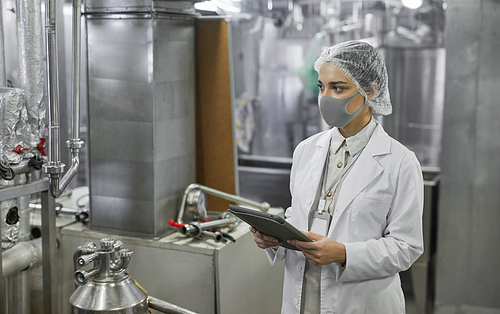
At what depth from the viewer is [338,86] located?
1383 mm

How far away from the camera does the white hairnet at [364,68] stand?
136 cm

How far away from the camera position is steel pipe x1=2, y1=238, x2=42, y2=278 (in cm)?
180

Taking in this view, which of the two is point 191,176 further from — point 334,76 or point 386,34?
point 386,34

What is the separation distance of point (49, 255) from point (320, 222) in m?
1.07

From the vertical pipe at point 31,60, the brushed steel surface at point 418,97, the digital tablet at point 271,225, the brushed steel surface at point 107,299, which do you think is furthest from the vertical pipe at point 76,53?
the brushed steel surface at point 418,97

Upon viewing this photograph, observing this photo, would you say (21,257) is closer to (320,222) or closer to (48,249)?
(48,249)

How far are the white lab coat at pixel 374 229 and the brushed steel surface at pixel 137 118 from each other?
0.78 m

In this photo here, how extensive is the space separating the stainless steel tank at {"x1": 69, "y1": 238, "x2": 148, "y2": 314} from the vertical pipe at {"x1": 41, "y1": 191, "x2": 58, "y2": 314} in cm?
38

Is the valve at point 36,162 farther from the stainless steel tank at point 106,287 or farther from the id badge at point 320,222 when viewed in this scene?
the id badge at point 320,222

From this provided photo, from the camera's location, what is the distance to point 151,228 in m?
2.00

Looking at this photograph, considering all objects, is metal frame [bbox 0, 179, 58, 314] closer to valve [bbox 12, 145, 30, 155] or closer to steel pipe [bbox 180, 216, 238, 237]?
valve [bbox 12, 145, 30, 155]

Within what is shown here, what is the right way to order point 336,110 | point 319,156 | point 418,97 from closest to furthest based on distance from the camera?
point 336,110 < point 319,156 < point 418,97

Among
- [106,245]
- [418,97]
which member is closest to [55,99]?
[106,245]

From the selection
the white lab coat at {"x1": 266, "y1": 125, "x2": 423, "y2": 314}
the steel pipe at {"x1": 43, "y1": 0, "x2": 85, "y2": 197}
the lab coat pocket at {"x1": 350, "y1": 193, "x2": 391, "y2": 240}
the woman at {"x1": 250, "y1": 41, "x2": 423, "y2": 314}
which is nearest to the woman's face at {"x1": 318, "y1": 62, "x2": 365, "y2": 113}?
the woman at {"x1": 250, "y1": 41, "x2": 423, "y2": 314}
